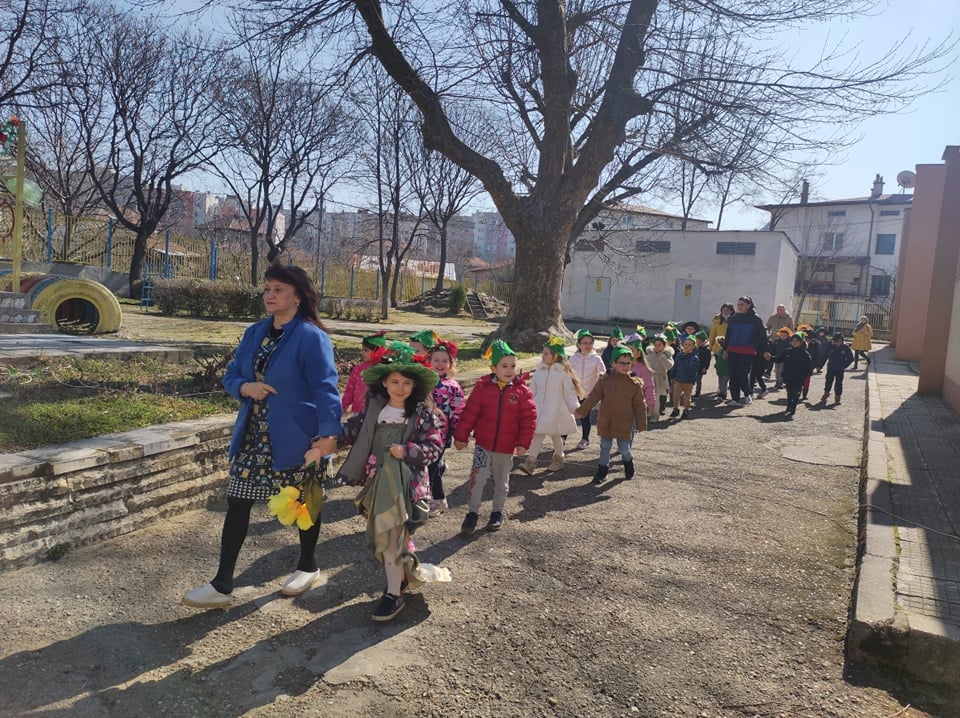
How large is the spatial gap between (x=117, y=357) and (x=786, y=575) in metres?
6.95

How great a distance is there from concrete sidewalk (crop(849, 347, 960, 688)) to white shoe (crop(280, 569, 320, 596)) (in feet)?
9.18

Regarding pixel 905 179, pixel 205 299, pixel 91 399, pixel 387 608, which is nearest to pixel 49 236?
pixel 205 299

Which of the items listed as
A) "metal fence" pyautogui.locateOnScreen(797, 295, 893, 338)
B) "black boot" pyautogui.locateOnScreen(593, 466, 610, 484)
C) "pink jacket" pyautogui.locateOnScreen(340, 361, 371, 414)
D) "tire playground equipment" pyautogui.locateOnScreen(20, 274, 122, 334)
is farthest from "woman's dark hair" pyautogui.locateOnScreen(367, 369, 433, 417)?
"metal fence" pyautogui.locateOnScreen(797, 295, 893, 338)

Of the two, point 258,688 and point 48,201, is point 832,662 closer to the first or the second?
point 258,688

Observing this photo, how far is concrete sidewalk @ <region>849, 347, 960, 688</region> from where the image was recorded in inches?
128

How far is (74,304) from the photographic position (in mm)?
11789

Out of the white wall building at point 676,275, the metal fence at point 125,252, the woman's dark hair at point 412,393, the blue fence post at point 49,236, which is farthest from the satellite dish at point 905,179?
the woman's dark hair at point 412,393

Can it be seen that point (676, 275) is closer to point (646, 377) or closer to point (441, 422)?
point (646, 377)

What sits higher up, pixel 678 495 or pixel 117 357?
pixel 117 357

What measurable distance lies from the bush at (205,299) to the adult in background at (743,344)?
479 inches

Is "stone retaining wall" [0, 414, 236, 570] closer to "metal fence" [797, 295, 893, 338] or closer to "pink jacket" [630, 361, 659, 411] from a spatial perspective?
"pink jacket" [630, 361, 659, 411]

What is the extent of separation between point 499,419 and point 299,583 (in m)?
1.83

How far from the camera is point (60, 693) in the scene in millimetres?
2746

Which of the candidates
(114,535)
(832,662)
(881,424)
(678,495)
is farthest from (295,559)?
(881,424)
